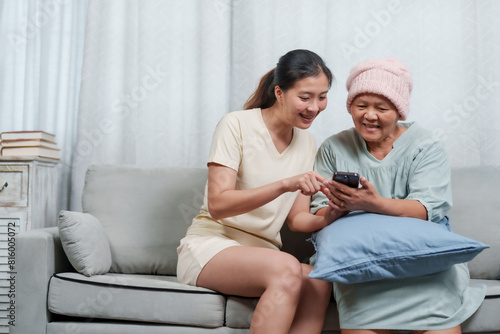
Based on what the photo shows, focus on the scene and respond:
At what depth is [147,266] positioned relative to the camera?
2.11 meters

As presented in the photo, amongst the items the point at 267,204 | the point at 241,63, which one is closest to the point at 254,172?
the point at 267,204

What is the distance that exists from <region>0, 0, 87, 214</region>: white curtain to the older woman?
63.1 inches

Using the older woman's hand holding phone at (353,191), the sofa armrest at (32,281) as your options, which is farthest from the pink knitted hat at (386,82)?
the sofa armrest at (32,281)

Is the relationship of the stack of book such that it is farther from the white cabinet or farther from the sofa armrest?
the sofa armrest

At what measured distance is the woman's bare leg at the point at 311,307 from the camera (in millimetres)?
1521

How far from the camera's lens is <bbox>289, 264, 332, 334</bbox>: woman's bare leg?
1.52m

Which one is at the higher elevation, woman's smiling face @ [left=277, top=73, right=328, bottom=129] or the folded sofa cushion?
woman's smiling face @ [left=277, top=73, right=328, bottom=129]

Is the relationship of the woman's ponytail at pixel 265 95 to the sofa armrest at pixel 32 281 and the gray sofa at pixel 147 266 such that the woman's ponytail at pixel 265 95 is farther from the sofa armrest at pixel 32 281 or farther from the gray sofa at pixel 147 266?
the sofa armrest at pixel 32 281

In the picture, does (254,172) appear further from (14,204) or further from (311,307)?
(14,204)

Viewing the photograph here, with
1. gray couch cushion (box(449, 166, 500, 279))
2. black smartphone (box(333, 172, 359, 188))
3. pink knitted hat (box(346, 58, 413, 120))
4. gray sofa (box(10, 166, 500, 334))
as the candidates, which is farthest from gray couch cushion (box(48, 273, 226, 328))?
gray couch cushion (box(449, 166, 500, 279))

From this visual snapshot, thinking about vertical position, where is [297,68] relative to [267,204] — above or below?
above

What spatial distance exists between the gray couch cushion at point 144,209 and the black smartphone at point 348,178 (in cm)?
88

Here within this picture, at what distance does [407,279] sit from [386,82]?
2.04 ft

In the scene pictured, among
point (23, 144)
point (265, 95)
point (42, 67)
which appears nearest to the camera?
point (265, 95)
